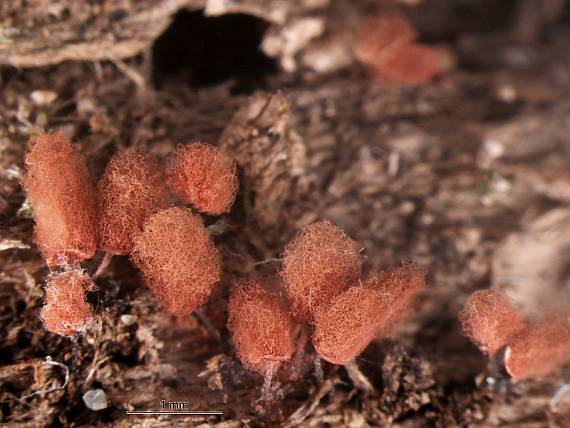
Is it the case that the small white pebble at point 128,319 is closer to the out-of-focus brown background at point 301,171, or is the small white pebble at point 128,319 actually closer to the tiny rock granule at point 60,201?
the out-of-focus brown background at point 301,171

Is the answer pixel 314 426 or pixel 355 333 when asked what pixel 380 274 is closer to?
pixel 355 333

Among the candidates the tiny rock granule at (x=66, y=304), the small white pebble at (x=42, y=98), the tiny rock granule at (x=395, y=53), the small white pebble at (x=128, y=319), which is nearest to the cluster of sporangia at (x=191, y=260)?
the tiny rock granule at (x=66, y=304)

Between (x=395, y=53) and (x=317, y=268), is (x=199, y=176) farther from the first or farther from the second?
(x=395, y=53)

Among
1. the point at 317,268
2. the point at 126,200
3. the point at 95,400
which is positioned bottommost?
the point at 95,400

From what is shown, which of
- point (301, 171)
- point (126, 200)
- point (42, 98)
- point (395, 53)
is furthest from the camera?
point (395, 53)

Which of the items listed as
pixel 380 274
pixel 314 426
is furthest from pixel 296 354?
pixel 380 274

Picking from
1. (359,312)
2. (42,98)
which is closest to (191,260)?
(359,312)

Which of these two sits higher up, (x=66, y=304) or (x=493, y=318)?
(x=66, y=304)
